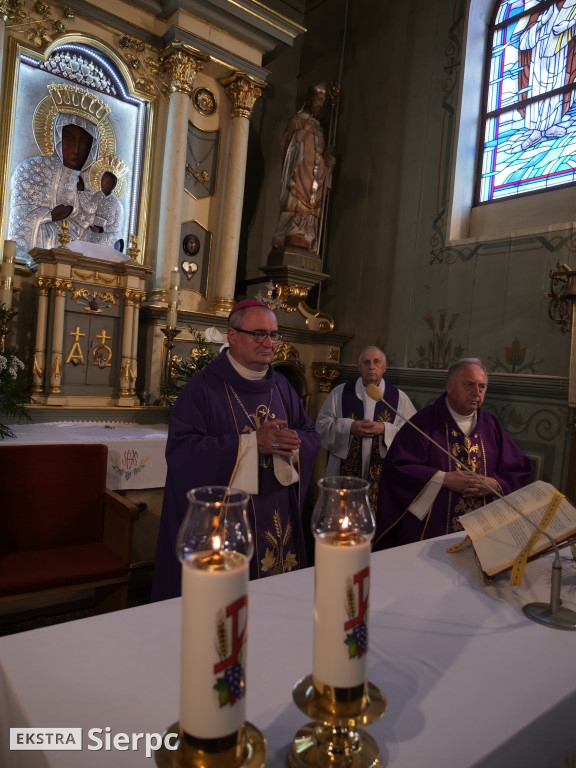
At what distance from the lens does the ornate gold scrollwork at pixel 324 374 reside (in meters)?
6.67

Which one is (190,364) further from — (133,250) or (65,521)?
(65,521)

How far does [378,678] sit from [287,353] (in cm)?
541

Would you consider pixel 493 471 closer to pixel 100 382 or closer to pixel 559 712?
pixel 559 712

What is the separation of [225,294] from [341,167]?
98.2 inches

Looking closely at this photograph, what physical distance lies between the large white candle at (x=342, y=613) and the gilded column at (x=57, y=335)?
4.50m

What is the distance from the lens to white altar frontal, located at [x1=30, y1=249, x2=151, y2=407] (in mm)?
4766

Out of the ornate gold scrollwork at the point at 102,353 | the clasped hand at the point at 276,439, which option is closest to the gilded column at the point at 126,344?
the ornate gold scrollwork at the point at 102,353

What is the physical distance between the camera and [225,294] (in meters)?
6.20

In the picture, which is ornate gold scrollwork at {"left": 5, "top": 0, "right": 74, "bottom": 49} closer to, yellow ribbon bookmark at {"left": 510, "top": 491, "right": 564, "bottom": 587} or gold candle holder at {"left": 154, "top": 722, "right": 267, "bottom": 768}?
yellow ribbon bookmark at {"left": 510, "top": 491, "right": 564, "bottom": 587}

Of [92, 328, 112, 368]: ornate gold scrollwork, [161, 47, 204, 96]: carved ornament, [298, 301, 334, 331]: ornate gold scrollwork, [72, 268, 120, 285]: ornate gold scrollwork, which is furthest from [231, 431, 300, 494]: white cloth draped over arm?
[161, 47, 204, 96]: carved ornament

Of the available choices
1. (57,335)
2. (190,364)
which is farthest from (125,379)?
(57,335)

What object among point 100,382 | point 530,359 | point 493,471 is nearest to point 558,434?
point 530,359

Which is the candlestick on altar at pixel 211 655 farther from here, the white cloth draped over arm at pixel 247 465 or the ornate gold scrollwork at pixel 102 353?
the ornate gold scrollwork at pixel 102 353

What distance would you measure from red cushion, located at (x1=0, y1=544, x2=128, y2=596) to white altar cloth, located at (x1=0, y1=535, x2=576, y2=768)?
66.2 inches
